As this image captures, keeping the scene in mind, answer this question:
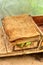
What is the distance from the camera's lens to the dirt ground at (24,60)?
1.85m

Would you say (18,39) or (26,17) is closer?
(18,39)

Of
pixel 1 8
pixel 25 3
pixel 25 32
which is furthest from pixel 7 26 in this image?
pixel 25 3

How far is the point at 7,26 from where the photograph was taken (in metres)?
1.86

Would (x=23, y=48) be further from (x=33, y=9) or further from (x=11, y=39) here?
(x=33, y=9)

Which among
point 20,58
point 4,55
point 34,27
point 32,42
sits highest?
point 34,27

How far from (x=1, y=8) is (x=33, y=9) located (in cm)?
56

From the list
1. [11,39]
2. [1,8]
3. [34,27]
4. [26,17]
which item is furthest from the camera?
[1,8]

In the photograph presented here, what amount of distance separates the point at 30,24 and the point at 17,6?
4.09ft

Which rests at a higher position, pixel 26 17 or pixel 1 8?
pixel 26 17

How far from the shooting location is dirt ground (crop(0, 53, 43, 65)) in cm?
185

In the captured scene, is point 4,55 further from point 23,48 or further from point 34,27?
point 34,27

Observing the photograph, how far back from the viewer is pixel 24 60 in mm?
1891

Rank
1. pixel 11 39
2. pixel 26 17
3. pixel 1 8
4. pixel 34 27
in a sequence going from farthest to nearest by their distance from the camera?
pixel 1 8, pixel 26 17, pixel 34 27, pixel 11 39

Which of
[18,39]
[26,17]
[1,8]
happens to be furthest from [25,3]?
[18,39]
